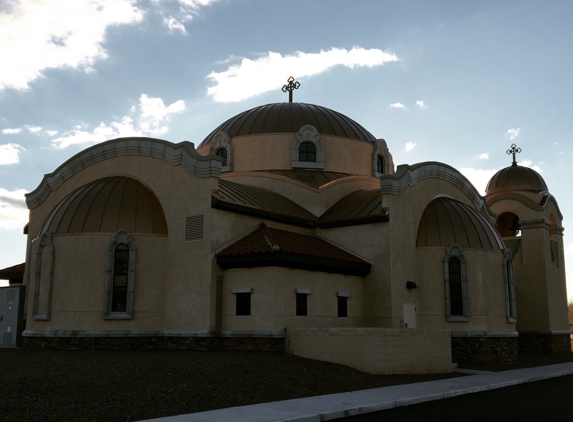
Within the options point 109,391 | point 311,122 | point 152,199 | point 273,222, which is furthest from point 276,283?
point 311,122

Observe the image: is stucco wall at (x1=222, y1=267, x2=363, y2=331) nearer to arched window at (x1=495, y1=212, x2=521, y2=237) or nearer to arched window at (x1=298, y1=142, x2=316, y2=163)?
arched window at (x1=298, y1=142, x2=316, y2=163)

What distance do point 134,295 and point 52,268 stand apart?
3507 mm

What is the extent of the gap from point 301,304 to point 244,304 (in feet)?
7.27

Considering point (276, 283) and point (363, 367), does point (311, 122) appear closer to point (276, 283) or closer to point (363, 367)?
point (276, 283)

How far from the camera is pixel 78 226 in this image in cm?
2389

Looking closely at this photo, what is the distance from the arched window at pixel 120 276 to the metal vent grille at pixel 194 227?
2208 mm

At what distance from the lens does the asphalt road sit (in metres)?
12.0

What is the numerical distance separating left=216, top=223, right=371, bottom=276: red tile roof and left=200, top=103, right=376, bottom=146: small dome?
30.7 feet

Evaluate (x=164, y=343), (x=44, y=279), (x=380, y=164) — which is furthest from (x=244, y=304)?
(x=380, y=164)

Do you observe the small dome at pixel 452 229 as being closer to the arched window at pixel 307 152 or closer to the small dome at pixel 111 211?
the arched window at pixel 307 152

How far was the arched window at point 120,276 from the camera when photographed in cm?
2309

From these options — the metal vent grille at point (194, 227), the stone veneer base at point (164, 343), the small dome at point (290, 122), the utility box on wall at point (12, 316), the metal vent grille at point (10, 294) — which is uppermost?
the small dome at point (290, 122)

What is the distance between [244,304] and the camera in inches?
893

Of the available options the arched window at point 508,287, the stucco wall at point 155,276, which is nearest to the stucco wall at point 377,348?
the stucco wall at point 155,276
